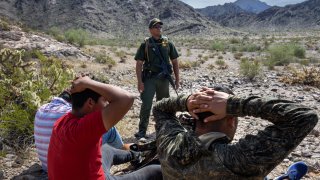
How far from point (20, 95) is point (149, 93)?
1.80 meters

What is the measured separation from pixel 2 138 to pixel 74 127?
315 centimetres

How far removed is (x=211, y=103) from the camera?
1.75 metres

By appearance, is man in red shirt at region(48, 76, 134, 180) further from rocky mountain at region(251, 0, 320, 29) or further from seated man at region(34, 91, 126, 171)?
rocky mountain at region(251, 0, 320, 29)

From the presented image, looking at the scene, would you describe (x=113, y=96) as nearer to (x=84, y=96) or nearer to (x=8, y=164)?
(x=84, y=96)

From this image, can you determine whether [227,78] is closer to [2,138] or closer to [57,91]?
[57,91]

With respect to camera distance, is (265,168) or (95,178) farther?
(95,178)

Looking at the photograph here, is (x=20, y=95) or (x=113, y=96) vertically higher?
(x=113, y=96)

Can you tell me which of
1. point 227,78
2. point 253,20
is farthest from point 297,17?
point 227,78

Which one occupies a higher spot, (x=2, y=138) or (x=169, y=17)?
(x=169, y=17)

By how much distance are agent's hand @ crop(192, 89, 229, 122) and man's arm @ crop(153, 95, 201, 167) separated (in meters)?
0.15

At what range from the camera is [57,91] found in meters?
6.09

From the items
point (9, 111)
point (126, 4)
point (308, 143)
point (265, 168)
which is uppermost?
point (126, 4)

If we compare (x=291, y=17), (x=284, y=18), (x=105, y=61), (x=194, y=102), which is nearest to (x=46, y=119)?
(x=194, y=102)

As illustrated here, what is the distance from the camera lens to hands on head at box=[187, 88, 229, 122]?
1.74 m
